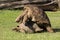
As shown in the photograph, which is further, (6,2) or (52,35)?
(6,2)

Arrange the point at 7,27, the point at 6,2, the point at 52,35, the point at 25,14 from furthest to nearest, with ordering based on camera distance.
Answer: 1. the point at 6,2
2. the point at 7,27
3. the point at 25,14
4. the point at 52,35

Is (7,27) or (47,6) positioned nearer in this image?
(7,27)

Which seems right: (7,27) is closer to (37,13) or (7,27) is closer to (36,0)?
(37,13)

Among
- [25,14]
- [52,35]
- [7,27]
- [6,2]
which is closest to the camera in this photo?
[52,35]

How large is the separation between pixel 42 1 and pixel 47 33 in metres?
8.20

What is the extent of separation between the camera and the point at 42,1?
17.5m

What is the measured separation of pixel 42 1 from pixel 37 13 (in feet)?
26.1

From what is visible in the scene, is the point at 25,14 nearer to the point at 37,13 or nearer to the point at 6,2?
the point at 37,13

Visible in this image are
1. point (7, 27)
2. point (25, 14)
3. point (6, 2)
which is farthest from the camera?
point (6, 2)

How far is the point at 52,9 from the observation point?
57.0 feet

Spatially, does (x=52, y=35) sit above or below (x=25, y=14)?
below

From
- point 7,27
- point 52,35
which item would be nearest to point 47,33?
point 52,35

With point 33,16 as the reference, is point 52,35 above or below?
below

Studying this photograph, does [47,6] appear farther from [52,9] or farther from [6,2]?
[6,2]
